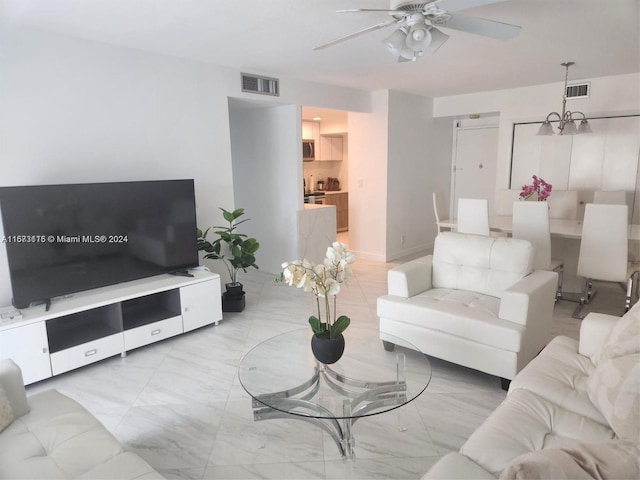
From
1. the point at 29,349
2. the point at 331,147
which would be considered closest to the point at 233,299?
the point at 29,349

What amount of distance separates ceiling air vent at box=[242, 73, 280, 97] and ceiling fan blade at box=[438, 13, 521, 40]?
8.61ft

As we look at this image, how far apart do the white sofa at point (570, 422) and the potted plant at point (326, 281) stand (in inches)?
30.3

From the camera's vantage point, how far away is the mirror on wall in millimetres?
5227

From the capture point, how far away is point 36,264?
2.93m

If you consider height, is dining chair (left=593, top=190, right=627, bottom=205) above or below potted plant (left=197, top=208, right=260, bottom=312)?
above

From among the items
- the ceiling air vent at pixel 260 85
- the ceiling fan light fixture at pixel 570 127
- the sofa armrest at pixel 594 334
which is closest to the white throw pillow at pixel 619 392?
the sofa armrest at pixel 594 334

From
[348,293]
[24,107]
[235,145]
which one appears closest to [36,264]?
[24,107]

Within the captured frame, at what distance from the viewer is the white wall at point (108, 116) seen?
3.02 m

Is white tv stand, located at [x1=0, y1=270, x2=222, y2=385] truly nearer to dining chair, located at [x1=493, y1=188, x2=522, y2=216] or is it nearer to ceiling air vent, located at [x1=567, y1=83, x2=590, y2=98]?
dining chair, located at [x1=493, y1=188, x2=522, y2=216]

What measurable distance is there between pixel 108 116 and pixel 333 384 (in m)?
2.93

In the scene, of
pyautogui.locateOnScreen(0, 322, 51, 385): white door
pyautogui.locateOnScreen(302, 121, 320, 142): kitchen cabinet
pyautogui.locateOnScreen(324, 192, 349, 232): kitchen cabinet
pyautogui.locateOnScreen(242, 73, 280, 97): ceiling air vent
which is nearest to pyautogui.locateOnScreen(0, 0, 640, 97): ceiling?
pyautogui.locateOnScreen(242, 73, 280, 97): ceiling air vent

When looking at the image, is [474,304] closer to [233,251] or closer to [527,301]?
[527,301]

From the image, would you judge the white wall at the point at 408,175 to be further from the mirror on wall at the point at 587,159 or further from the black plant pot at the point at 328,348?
the black plant pot at the point at 328,348

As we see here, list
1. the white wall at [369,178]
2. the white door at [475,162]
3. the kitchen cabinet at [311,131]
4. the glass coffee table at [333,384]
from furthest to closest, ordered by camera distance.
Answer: the kitchen cabinet at [311,131], the white door at [475,162], the white wall at [369,178], the glass coffee table at [333,384]
